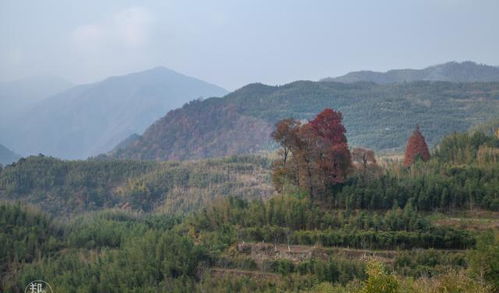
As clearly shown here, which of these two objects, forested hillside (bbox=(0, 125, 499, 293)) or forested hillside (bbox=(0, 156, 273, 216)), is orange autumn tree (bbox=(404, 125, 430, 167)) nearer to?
forested hillside (bbox=(0, 125, 499, 293))

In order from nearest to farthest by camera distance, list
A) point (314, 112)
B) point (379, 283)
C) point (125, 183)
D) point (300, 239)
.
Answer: point (379, 283)
point (300, 239)
point (125, 183)
point (314, 112)

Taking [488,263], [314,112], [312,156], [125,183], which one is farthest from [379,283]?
[314,112]

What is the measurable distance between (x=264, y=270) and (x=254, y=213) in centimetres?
568

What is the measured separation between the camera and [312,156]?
38562 mm

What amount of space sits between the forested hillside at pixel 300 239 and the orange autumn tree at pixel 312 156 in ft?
0.96

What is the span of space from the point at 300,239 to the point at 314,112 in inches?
4358

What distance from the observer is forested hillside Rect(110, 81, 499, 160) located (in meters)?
118

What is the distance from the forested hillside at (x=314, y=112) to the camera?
11794cm

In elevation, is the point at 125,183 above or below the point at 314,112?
below

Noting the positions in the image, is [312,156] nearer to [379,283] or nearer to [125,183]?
[379,283]

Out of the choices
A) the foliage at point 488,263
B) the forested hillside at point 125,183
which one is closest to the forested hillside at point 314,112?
the forested hillside at point 125,183

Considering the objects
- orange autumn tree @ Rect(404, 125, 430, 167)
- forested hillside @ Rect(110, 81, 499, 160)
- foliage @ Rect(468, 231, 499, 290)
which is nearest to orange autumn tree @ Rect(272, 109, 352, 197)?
orange autumn tree @ Rect(404, 125, 430, 167)

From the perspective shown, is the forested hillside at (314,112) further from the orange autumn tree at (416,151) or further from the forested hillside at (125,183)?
the orange autumn tree at (416,151)

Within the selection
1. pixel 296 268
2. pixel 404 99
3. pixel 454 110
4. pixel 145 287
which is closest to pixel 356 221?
pixel 296 268
